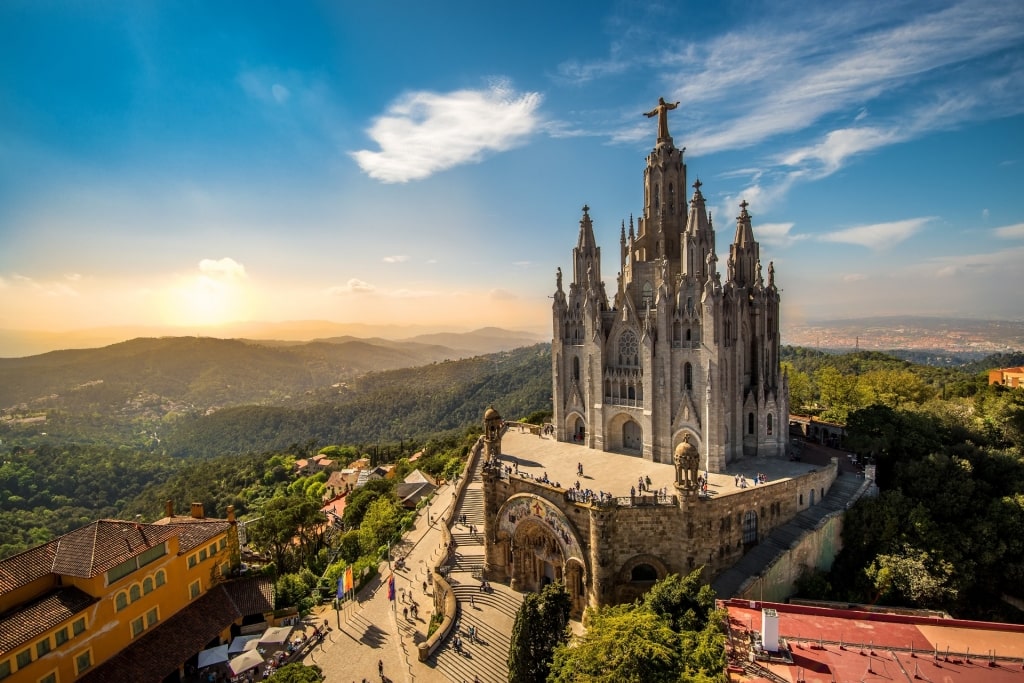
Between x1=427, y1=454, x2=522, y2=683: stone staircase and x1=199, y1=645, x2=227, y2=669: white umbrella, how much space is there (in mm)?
10607

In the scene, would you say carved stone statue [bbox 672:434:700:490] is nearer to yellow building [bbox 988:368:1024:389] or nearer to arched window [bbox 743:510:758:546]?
arched window [bbox 743:510:758:546]

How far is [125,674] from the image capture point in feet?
78.0

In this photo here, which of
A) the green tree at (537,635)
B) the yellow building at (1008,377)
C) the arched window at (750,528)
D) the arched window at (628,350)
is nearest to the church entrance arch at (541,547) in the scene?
the green tree at (537,635)

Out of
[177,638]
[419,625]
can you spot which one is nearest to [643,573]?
[419,625]

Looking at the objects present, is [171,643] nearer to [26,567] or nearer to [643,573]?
[26,567]

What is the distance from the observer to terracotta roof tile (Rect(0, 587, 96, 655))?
808 inches

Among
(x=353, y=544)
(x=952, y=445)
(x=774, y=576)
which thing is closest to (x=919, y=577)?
(x=774, y=576)

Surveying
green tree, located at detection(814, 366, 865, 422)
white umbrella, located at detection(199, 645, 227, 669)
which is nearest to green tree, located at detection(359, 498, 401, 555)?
white umbrella, located at detection(199, 645, 227, 669)

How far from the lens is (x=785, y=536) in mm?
26328

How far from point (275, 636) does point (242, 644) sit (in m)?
1.77

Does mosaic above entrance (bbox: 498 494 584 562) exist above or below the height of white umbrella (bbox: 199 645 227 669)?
above

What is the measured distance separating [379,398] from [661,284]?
478 feet

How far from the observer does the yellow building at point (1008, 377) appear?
193 ft

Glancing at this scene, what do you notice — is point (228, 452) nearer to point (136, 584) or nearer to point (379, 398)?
point (379, 398)
